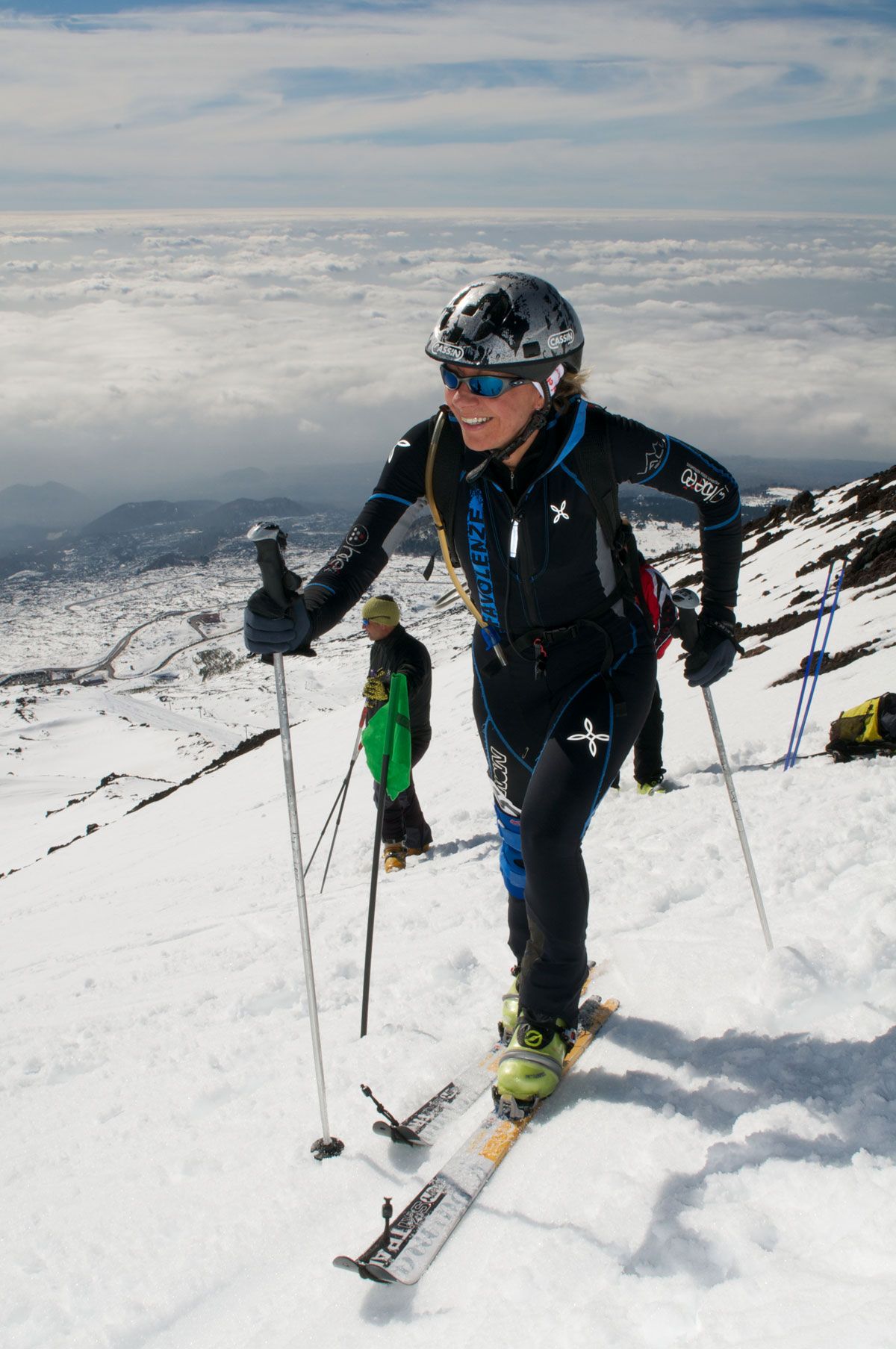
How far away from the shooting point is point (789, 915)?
492 cm

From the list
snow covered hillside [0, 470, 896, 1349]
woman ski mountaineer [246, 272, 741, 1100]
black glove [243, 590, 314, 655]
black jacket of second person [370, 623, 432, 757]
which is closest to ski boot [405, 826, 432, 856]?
snow covered hillside [0, 470, 896, 1349]

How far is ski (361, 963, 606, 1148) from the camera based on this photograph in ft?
11.5

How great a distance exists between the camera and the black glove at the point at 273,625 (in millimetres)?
3516

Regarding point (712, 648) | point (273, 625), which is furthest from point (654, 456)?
point (273, 625)

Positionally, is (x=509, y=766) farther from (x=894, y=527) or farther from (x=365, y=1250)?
(x=894, y=527)

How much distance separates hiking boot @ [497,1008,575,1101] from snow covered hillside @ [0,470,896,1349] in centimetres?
→ 14

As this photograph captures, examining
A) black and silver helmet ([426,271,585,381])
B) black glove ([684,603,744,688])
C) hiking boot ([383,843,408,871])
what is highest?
black and silver helmet ([426,271,585,381])

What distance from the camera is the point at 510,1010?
14.1ft

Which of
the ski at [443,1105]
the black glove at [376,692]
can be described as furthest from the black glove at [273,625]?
the black glove at [376,692]

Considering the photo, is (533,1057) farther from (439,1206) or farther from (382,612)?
(382,612)

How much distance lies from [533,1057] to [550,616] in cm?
203

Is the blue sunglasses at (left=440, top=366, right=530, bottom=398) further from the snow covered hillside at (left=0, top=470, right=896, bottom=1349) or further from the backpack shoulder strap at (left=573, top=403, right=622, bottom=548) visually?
the snow covered hillside at (left=0, top=470, right=896, bottom=1349)

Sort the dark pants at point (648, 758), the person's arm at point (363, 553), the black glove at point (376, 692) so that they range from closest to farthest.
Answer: the person's arm at point (363, 553) < the black glove at point (376, 692) < the dark pants at point (648, 758)

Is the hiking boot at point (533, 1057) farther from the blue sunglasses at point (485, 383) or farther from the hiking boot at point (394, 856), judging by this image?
the hiking boot at point (394, 856)
